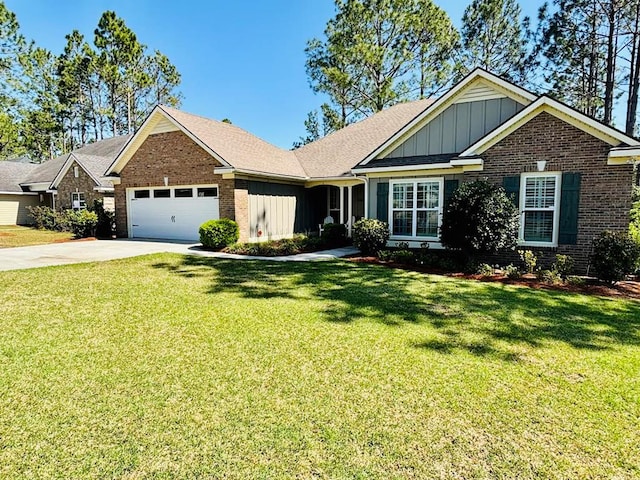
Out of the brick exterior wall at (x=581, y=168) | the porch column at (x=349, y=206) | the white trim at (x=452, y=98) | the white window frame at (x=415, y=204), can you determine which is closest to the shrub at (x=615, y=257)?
the brick exterior wall at (x=581, y=168)

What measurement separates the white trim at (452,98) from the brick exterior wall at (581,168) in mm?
1536

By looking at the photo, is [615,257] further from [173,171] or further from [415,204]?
[173,171]

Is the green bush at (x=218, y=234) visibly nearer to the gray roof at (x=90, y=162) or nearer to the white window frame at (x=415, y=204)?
the white window frame at (x=415, y=204)

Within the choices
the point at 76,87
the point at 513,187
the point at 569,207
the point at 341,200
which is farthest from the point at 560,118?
the point at 76,87

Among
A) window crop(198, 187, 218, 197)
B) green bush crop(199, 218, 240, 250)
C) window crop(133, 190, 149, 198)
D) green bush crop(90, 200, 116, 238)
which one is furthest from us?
green bush crop(90, 200, 116, 238)

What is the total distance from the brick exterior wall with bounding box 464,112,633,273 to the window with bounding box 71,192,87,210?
2222cm

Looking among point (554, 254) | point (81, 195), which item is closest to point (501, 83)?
point (554, 254)

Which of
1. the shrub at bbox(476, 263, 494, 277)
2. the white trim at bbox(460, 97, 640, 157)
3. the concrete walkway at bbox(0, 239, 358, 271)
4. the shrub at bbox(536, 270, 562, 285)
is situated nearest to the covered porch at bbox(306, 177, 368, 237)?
the concrete walkway at bbox(0, 239, 358, 271)

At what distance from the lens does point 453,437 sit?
285cm

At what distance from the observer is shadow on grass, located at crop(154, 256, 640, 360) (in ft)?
16.1

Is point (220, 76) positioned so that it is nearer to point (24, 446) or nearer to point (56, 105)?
point (56, 105)

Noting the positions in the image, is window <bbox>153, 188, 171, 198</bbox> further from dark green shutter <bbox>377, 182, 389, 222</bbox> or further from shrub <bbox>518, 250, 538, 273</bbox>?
shrub <bbox>518, 250, 538, 273</bbox>

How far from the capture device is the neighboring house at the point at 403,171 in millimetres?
9164

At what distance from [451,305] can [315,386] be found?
3651mm
